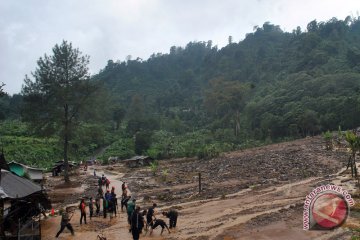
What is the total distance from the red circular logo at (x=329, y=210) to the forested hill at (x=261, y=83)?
48308 millimetres

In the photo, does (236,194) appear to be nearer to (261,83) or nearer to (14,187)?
(14,187)

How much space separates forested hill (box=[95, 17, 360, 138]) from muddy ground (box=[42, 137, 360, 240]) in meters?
17.7

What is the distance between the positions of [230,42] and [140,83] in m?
41.4

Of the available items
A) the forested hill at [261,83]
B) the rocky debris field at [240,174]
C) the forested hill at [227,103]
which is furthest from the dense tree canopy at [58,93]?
the forested hill at [261,83]

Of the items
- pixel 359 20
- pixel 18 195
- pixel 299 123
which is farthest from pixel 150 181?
pixel 359 20

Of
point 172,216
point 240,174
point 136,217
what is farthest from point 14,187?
point 240,174

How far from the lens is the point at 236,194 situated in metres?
27.3

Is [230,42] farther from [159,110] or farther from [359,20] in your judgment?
[159,110]

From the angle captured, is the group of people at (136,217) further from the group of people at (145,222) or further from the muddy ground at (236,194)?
the muddy ground at (236,194)

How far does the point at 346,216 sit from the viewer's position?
55.4 ft

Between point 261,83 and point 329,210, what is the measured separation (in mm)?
102589

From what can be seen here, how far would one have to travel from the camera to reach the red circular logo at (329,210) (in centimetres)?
1606

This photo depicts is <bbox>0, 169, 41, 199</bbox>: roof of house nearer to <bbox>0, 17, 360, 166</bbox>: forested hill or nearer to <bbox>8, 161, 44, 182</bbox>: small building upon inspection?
<bbox>8, 161, 44, 182</bbox>: small building

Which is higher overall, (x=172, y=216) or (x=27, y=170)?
(x=27, y=170)
